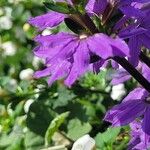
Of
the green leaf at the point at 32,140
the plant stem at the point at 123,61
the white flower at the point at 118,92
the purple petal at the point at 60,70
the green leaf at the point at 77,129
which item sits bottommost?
the green leaf at the point at 32,140

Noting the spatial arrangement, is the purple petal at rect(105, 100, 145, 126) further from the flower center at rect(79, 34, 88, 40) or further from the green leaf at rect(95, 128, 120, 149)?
the green leaf at rect(95, 128, 120, 149)

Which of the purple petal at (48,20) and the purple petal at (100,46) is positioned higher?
the purple petal at (100,46)

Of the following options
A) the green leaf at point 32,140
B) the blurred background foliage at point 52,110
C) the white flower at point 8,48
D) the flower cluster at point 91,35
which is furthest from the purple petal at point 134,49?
the white flower at point 8,48

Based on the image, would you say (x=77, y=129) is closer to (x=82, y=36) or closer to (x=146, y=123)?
(x=146, y=123)

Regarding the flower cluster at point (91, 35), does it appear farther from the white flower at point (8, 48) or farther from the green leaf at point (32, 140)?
the white flower at point (8, 48)

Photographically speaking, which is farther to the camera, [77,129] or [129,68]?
[77,129]

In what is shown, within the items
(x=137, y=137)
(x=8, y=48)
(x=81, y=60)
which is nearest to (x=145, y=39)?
(x=81, y=60)

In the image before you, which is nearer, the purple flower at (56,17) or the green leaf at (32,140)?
the purple flower at (56,17)

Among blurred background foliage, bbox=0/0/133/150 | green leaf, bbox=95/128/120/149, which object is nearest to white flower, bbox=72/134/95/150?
green leaf, bbox=95/128/120/149
